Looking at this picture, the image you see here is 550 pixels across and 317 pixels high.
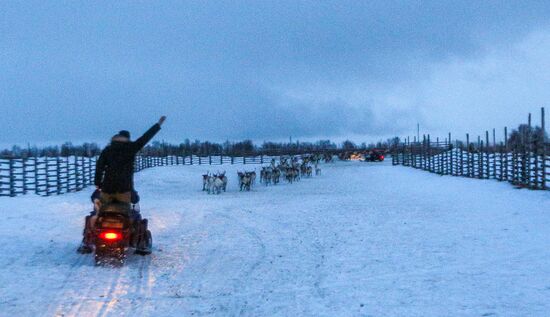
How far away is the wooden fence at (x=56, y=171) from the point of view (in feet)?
78.2

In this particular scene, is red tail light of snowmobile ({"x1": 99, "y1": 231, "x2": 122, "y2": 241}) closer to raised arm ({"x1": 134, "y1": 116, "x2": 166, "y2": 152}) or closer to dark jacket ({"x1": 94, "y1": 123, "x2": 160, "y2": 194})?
dark jacket ({"x1": 94, "y1": 123, "x2": 160, "y2": 194})

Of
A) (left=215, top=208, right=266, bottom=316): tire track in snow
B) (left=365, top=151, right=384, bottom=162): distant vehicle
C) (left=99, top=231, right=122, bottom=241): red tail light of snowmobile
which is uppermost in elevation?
(left=365, top=151, right=384, bottom=162): distant vehicle

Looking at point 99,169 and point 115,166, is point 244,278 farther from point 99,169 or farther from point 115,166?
point 99,169

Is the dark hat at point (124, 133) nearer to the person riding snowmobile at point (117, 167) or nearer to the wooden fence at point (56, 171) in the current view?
the person riding snowmobile at point (117, 167)

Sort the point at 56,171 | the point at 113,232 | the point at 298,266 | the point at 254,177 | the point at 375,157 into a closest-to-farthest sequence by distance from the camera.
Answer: the point at 113,232 < the point at 298,266 < the point at 56,171 < the point at 254,177 < the point at 375,157

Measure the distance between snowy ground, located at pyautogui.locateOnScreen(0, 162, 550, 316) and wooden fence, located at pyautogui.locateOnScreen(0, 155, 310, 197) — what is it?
7.77 meters

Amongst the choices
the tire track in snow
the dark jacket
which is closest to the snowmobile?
the dark jacket

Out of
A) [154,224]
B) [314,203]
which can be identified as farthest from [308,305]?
[314,203]

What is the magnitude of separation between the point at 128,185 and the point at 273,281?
9.34ft

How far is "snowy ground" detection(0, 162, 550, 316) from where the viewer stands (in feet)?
22.0

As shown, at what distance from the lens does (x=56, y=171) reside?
25828 millimetres

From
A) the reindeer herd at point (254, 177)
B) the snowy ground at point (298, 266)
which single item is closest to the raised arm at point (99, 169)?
the snowy ground at point (298, 266)

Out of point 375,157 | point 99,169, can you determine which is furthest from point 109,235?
point 375,157

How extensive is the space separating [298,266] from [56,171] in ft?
64.4
